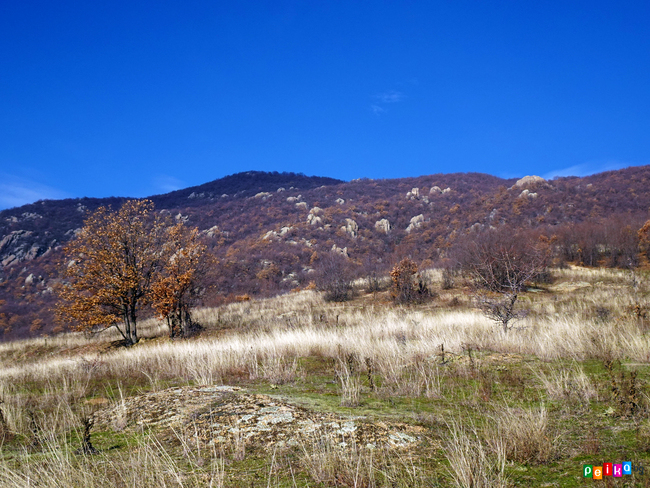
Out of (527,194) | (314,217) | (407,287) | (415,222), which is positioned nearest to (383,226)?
(415,222)

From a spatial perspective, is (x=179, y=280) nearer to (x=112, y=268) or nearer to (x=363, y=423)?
(x=112, y=268)

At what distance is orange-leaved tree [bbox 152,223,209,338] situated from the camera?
15617 mm

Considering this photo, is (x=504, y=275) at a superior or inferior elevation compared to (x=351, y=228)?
inferior

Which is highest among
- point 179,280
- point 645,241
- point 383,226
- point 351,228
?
point 351,228

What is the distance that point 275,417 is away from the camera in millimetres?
3449

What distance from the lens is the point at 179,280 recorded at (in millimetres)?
15914

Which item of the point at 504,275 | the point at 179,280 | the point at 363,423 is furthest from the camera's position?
the point at 504,275

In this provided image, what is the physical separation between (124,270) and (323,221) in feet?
183

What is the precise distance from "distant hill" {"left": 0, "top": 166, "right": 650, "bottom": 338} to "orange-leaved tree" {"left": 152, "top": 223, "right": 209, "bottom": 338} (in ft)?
73.0

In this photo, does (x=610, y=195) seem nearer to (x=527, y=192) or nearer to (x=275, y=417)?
(x=527, y=192)

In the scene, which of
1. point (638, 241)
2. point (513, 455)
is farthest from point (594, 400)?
point (638, 241)

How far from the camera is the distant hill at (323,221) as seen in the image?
49719 mm

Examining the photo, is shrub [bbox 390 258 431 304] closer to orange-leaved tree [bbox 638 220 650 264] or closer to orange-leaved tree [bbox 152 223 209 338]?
orange-leaved tree [bbox 152 223 209 338]

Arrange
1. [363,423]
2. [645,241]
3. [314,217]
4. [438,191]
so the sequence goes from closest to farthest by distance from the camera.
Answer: [363,423] < [645,241] < [314,217] < [438,191]
